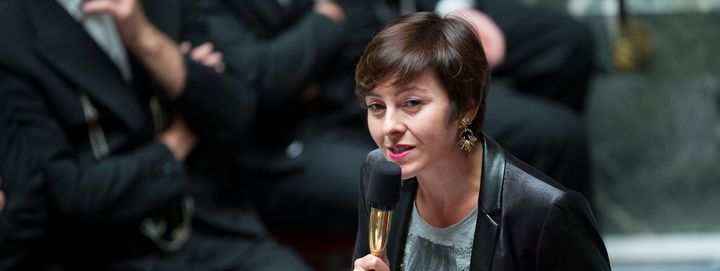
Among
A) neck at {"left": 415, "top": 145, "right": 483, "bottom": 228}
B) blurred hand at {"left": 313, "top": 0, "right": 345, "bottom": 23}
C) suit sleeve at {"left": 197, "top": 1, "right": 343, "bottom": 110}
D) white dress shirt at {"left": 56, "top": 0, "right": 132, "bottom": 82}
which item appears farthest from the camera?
blurred hand at {"left": 313, "top": 0, "right": 345, "bottom": 23}

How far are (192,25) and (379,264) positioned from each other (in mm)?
1528

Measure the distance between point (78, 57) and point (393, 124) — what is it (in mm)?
1308

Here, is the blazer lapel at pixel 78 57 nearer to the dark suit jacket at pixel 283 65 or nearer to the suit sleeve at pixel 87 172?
the suit sleeve at pixel 87 172

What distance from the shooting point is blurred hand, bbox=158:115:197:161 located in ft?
8.91

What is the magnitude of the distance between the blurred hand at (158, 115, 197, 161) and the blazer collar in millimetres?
1271

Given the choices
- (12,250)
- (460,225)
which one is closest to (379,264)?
(460,225)

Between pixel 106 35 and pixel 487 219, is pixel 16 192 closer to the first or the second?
pixel 106 35

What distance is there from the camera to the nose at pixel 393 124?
1401 mm

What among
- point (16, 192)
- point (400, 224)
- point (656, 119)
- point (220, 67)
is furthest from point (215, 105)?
point (656, 119)

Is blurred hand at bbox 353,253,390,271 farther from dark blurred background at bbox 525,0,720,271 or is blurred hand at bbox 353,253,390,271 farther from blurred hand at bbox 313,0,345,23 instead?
dark blurred background at bbox 525,0,720,271

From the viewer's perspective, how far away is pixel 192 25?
9.28 feet

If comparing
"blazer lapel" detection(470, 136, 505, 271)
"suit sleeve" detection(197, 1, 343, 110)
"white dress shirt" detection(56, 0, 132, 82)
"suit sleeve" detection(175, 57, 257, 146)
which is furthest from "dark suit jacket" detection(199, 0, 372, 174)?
"blazer lapel" detection(470, 136, 505, 271)

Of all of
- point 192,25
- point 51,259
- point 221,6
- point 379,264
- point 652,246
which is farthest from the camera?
point 652,246

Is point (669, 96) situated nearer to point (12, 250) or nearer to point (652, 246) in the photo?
point (652, 246)
